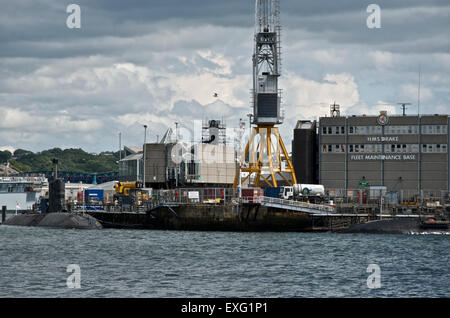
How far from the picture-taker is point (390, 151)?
131 meters

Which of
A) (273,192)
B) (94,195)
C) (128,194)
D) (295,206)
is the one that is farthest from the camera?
(94,195)

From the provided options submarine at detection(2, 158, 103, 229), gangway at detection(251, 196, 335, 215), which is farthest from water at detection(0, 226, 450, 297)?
submarine at detection(2, 158, 103, 229)

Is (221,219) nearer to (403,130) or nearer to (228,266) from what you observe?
(403,130)

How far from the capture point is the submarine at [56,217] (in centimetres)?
12025

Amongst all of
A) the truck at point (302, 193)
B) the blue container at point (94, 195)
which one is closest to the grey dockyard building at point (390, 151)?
the truck at point (302, 193)

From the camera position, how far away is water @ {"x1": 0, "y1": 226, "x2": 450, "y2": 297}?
49438 mm

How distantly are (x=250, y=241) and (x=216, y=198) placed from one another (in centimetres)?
3186

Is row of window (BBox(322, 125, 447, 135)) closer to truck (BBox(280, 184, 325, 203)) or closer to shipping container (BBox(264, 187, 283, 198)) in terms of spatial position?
truck (BBox(280, 184, 325, 203))

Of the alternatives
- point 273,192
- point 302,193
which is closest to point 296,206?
point 273,192

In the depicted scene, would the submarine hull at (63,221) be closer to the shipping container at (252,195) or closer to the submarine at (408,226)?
the shipping container at (252,195)

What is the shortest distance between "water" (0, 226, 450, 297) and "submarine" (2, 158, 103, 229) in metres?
24.2

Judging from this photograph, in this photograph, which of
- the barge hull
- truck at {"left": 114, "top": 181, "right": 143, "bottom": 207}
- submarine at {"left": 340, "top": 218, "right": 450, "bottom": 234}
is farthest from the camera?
truck at {"left": 114, "top": 181, "right": 143, "bottom": 207}

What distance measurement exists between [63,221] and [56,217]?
341cm
